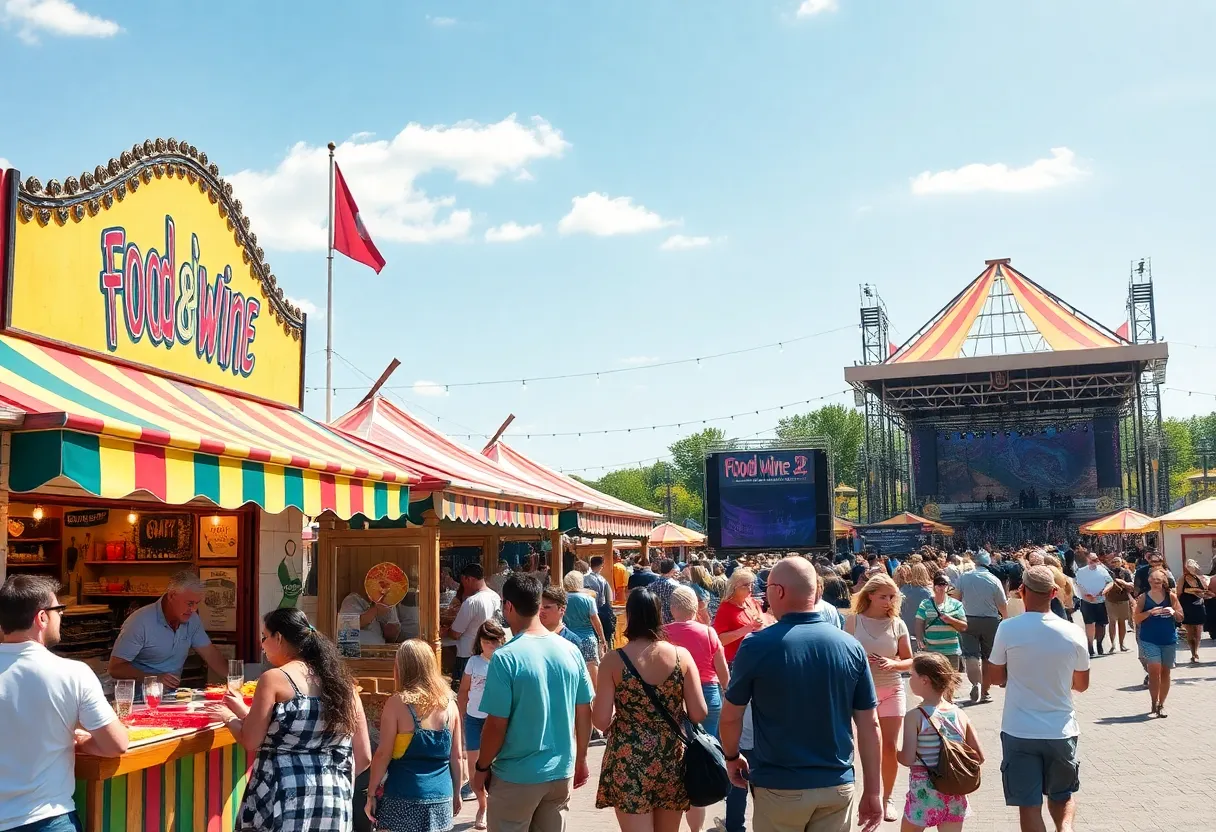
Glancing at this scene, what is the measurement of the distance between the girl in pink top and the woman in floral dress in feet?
3.78

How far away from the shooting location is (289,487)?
5832 mm

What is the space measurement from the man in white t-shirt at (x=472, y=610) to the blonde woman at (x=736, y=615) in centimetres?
195

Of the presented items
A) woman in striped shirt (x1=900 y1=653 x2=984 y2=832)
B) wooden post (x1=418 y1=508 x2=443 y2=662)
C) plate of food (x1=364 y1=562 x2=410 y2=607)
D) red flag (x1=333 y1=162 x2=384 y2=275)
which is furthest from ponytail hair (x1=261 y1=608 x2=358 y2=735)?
red flag (x1=333 y1=162 x2=384 y2=275)

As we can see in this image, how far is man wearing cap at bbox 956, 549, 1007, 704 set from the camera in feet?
35.1

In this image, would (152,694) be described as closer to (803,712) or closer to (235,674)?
(235,674)

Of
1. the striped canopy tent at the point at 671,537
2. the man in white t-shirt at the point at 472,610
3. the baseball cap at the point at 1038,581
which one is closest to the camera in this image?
the baseball cap at the point at 1038,581

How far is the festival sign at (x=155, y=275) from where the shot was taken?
237 inches

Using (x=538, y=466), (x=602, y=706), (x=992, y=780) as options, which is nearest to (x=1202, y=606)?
(x=992, y=780)

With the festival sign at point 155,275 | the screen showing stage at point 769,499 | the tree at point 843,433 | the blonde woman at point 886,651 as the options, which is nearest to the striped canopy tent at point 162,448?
the festival sign at point 155,275

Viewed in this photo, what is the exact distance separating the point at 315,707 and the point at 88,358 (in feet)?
11.6

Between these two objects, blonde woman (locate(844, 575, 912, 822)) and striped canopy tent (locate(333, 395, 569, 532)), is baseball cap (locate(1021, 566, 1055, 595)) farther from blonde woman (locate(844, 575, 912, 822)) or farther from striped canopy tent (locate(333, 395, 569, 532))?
striped canopy tent (locate(333, 395, 569, 532))

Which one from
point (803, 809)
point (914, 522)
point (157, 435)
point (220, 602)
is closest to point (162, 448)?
point (157, 435)

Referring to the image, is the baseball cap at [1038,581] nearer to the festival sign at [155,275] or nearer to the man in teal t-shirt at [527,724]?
the man in teal t-shirt at [527,724]

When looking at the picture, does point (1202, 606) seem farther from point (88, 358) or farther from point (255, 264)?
point (88, 358)
